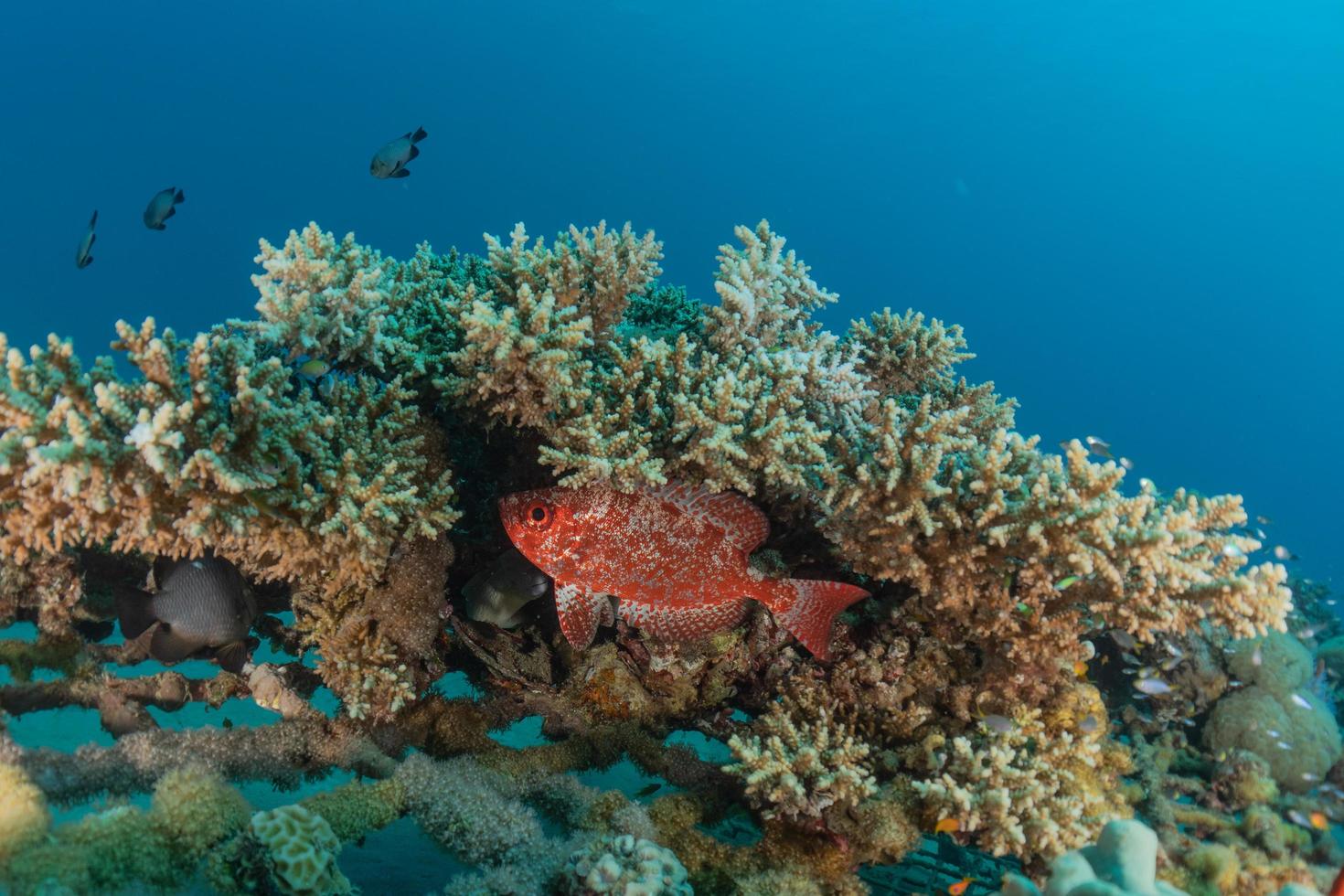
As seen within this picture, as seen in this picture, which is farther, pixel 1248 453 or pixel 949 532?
pixel 1248 453

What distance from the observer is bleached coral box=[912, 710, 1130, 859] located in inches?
123

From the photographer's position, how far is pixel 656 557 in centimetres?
386

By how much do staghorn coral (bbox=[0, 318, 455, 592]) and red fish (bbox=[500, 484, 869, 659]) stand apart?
552 millimetres

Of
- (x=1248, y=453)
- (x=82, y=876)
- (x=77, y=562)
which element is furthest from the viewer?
(x=1248, y=453)

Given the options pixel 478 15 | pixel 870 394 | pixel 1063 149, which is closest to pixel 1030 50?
pixel 1063 149

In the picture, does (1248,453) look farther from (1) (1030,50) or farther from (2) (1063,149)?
(1) (1030,50)

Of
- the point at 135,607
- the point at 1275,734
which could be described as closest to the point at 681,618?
the point at 135,607

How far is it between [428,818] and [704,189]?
121337mm

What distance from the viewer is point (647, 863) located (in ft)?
9.74

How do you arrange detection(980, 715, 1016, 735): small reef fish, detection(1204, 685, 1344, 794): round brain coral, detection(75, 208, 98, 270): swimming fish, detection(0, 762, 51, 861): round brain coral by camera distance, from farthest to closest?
1. detection(75, 208, 98, 270): swimming fish
2. detection(1204, 685, 1344, 794): round brain coral
3. detection(980, 715, 1016, 735): small reef fish
4. detection(0, 762, 51, 861): round brain coral

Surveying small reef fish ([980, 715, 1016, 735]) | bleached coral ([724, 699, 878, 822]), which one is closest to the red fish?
bleached coral ([724, 699, 878, 822])

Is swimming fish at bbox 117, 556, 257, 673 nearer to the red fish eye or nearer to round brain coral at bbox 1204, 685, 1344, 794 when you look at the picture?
the red fish eye

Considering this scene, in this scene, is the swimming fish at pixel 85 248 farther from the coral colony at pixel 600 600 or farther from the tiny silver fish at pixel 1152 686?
the tiny silver fish at pixel 1152 686

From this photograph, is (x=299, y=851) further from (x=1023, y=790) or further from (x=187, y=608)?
(x=1023, y=790)
